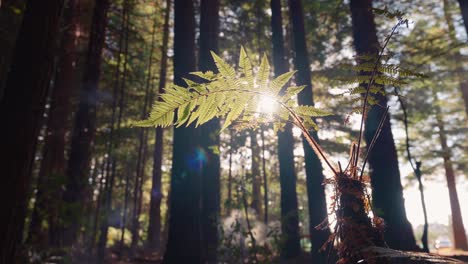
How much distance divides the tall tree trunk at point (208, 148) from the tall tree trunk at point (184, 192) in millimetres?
1327

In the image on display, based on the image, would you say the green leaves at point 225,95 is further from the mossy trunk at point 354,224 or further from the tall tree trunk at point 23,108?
the tall tree trunk at point 23,108

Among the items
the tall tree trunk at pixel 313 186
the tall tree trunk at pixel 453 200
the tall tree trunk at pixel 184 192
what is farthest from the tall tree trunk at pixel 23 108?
the tall tree trunk at pixel 453 200

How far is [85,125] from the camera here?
9.36 meters

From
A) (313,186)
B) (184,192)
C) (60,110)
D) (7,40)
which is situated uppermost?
(7,40)

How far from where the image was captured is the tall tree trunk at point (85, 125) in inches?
338

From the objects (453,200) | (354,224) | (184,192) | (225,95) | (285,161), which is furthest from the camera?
(453,200)

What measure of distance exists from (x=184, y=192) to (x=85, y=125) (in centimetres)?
563

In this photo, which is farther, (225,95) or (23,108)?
(23,108)

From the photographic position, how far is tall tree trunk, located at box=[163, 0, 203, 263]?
5113 mm

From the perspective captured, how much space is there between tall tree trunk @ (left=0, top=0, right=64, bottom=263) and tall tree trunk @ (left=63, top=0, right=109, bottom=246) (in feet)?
Result: 16.2

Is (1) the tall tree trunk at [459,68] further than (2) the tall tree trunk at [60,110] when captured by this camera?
Yes

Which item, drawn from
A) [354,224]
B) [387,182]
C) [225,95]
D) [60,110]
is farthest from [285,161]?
[354,224]

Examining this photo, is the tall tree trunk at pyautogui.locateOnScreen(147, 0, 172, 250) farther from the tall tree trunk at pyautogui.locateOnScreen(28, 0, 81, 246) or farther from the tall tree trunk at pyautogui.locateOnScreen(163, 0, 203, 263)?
the tall tree trunk at pyautogui.locateOnScreen(163, 0, 203, 263)

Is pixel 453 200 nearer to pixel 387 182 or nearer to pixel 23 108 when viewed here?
pixel 387 182
